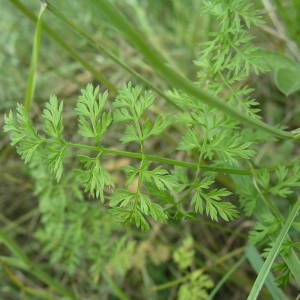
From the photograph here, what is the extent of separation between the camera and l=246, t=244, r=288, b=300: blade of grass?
130 cm

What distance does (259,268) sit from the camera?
1362 millimetres

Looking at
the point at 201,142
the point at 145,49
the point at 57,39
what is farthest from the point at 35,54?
the point at 145,49

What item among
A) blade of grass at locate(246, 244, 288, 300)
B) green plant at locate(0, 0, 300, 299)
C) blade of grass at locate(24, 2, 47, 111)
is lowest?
blade of grass at locate(246, 244, 288, 300)

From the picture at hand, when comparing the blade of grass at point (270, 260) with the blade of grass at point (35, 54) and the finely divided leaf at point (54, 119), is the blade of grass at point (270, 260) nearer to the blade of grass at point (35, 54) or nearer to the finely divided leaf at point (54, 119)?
the finely divided leaf at point (54, 119)

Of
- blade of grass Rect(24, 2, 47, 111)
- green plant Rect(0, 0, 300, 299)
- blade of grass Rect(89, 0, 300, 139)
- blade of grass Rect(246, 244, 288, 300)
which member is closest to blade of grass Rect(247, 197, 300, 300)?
green plant Rect(0, 0, 300, 299)

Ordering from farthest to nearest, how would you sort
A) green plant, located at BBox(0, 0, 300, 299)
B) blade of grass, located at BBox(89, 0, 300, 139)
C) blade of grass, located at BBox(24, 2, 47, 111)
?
blade of grass, located at BBox(24, 2, 47, 111), green plant, located at BBox(0, 0, 300, 299), blade of grass, located at BBox(89, 0, 300, 139)

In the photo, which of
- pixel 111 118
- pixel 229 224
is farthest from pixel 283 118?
pixel 111 118

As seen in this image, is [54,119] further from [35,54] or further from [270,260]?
[270,260]

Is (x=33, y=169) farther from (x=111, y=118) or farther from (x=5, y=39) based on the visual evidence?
(x=5, y=39)

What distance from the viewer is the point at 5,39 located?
269 centimetres

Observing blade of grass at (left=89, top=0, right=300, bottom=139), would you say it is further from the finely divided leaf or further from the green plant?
the finely divided leaf

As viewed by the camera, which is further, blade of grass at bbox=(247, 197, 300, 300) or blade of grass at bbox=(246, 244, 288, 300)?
blade of grass at bbox=(246, 244, 288, 300)

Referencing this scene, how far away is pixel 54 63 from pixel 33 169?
1034 mm

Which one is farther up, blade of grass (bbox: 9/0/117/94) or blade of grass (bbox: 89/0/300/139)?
blade of grass (bbox: 9/0/117/94)
